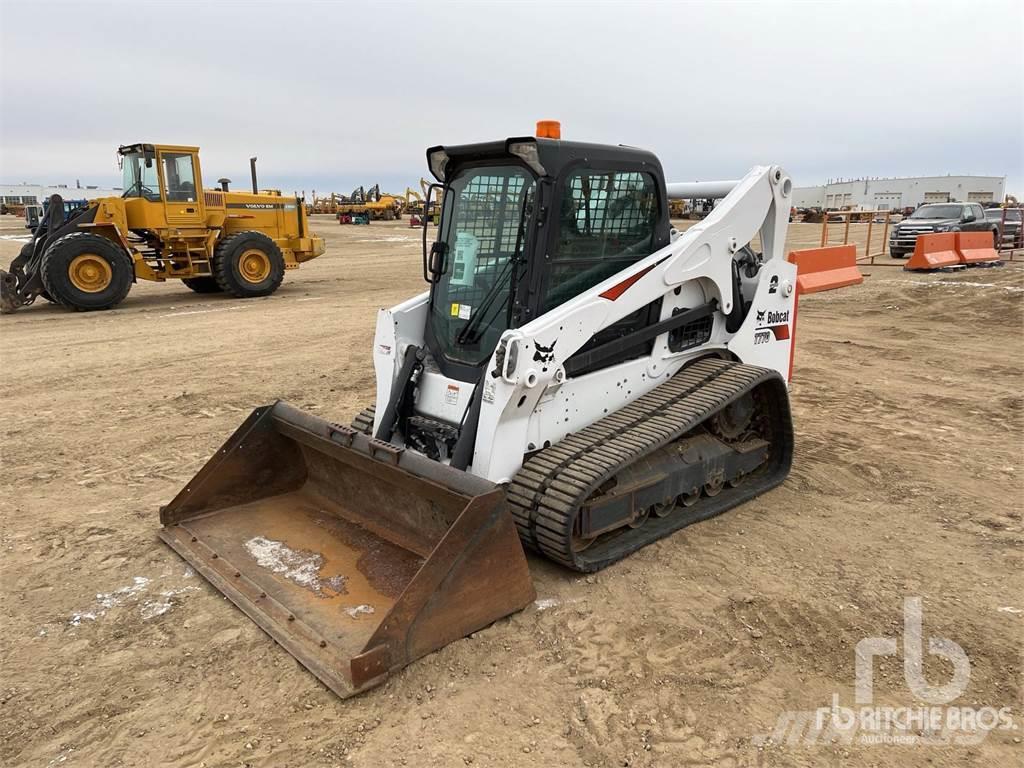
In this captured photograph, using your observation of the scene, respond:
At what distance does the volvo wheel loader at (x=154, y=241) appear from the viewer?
13.1 m

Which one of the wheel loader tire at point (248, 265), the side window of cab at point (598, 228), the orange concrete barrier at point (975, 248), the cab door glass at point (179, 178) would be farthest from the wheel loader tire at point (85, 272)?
the orange concrete barrier at point (975, 248)

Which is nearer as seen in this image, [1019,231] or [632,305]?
[632,305]

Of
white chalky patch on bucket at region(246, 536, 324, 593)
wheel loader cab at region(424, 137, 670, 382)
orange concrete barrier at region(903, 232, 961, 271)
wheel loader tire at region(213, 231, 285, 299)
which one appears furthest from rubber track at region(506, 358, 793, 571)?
orange concrete barrier at region(903, 232, 961, 271)

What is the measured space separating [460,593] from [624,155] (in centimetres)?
270

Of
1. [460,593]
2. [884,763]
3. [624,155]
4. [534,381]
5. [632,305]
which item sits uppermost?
[624,155]

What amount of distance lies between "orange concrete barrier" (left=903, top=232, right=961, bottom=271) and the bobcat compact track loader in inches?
533

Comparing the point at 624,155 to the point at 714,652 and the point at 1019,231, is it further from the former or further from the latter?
the point at 1019,231

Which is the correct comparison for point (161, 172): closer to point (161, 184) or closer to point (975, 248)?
point (161, 184)

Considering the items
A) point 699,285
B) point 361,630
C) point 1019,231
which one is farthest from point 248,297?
point 1019,231

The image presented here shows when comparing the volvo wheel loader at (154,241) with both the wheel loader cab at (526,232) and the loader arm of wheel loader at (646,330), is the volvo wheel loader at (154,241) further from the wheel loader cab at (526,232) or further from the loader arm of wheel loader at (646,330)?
the loader arm of wheel loader at (646,330)

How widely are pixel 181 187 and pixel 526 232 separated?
12.0 metres

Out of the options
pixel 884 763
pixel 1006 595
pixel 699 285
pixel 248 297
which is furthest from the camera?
pixel 248 297

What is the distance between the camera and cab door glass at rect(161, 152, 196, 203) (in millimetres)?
13836

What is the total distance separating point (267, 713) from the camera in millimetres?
2977
